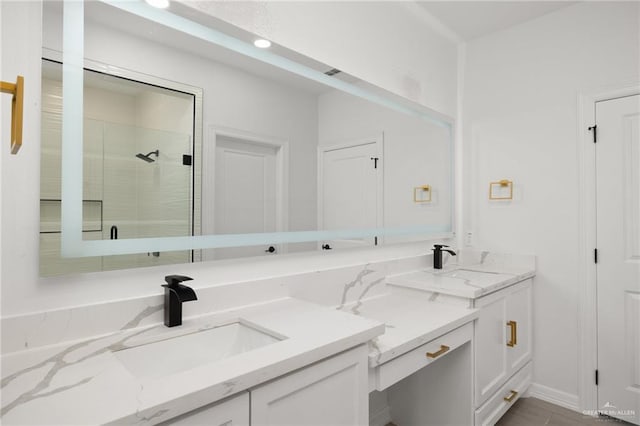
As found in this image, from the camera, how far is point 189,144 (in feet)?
4.35

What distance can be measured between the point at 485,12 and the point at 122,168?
2480mm

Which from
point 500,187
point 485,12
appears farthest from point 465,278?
point 485,12

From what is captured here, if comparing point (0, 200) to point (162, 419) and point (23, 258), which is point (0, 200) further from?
point (162, 419)

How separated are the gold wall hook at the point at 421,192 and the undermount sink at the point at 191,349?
5.18ft

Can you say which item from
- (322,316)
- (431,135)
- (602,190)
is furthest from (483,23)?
(322,316)

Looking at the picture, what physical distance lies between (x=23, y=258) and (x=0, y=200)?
17 cm

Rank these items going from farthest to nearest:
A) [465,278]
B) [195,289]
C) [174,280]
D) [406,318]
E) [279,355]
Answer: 1. [465,278]
2. [406,318]
3. [195,289]
4. [174,280]
5. [279,355]

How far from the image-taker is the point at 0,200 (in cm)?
97

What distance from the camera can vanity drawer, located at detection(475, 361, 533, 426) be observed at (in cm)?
185

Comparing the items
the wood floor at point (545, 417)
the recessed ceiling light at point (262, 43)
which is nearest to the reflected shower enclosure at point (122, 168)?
the recessed ceiling light at point (262, 43)

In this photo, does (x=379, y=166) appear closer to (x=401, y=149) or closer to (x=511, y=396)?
(x=401, y=149)

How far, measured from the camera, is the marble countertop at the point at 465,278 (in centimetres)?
187

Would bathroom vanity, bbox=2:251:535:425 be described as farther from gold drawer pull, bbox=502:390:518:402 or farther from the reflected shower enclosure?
the reflected shower enclosure

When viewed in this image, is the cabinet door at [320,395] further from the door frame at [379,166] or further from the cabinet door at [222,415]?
the door frame at [379,166]
